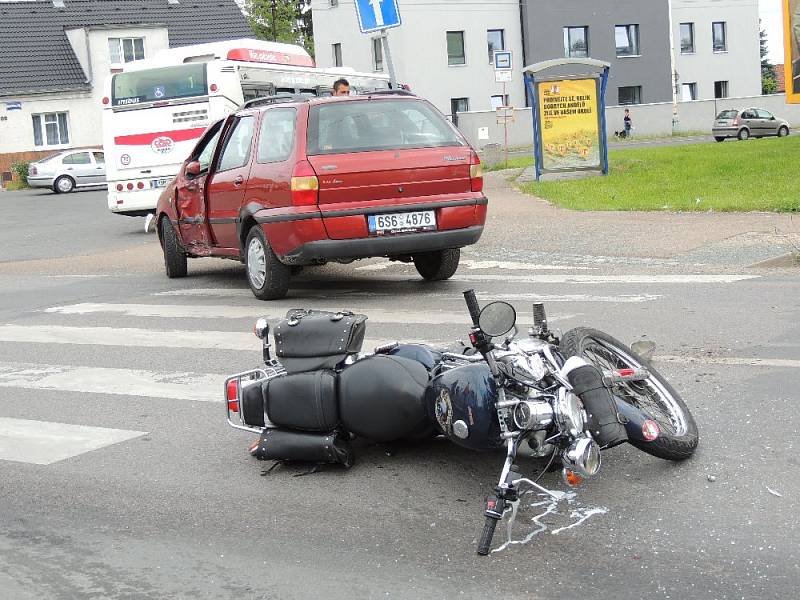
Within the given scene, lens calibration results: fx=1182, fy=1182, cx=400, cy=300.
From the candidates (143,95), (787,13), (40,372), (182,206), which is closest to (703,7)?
(787,13)

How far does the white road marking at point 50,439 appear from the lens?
5.91 meters

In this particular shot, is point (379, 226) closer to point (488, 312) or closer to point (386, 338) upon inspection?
point (386, 338)

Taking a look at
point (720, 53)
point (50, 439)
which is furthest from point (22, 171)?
point (50, 439)

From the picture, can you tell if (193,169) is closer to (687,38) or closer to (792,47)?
(792,47)

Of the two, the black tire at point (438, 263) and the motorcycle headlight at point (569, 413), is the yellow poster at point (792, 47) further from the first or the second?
the motorcycle headlight at point (569, 413)

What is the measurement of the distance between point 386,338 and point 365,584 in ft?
13.9

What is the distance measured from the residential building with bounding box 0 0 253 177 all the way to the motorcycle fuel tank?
50753 millimetres

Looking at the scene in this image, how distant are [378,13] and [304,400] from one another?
1405 centimetres

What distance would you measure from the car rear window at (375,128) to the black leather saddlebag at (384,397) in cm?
524

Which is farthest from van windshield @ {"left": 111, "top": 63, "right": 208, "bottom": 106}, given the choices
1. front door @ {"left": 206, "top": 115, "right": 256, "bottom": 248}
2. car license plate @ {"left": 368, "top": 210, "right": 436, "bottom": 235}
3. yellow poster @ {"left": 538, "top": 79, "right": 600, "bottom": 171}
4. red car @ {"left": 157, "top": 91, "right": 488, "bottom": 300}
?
car license plate @ {"left": 368, "top": 210, "right": 436, "bottom": 235}

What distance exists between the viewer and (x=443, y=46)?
58.7 m

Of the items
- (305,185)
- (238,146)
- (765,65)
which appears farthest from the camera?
(765,65)

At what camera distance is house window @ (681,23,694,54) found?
2603 inches

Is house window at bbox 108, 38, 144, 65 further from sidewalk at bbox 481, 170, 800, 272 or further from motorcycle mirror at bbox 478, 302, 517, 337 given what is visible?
motorcycle mirror at bbox 478, 302, 517, 337
